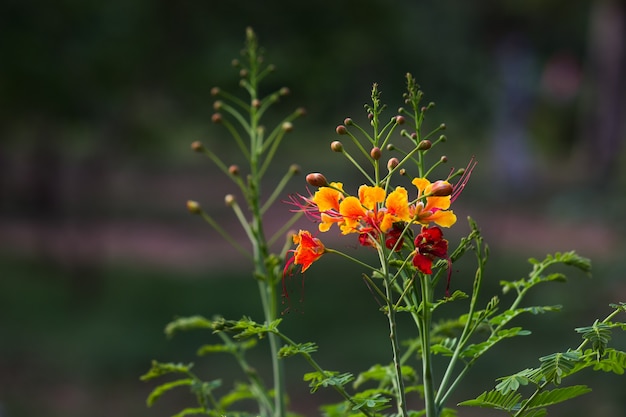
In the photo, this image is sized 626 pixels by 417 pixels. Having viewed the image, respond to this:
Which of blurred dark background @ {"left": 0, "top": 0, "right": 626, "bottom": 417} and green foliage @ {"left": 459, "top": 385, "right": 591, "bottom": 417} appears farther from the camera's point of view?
blurred dark background @ {"left": 0, "top": 0, "right": 626, "bottom": 417}

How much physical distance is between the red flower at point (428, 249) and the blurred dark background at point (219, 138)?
5.06 metres

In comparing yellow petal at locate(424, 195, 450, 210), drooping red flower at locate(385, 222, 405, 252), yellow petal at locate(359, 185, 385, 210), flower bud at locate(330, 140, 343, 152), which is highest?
flower bud at locate(330, 140, 343, 152)

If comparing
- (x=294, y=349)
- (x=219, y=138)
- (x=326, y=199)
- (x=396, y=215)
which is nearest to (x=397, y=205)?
(x=396, y=215)

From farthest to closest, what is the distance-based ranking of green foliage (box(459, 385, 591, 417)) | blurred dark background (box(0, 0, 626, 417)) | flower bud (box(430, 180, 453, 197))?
blurred dark background (box(0, 0, 626, 417)), green foliage (box(459, 385, 591, 417)), flower bud (box(430, 180, 453, 197))

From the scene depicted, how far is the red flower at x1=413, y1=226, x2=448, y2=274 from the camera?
1.34 m

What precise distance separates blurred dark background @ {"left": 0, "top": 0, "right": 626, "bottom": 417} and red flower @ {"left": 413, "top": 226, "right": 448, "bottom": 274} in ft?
16.6

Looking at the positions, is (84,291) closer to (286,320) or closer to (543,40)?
(286,320)

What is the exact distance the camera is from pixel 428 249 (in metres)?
1.36

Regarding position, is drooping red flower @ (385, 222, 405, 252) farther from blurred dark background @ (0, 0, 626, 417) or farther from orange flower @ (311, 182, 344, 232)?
blurred dark background @ (0, 0, 626, 417)

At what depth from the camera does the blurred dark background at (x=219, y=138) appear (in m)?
8.83

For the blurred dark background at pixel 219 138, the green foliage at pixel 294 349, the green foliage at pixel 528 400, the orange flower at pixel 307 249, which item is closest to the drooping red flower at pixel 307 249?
the orange flower at pixel 307 249

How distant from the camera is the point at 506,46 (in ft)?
63.4

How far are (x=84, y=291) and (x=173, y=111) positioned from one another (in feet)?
10.1

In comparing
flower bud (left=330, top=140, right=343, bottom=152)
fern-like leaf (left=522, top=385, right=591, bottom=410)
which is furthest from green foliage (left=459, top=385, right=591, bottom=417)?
flower bud (left=330, top=140, right=343, bottom=152)
